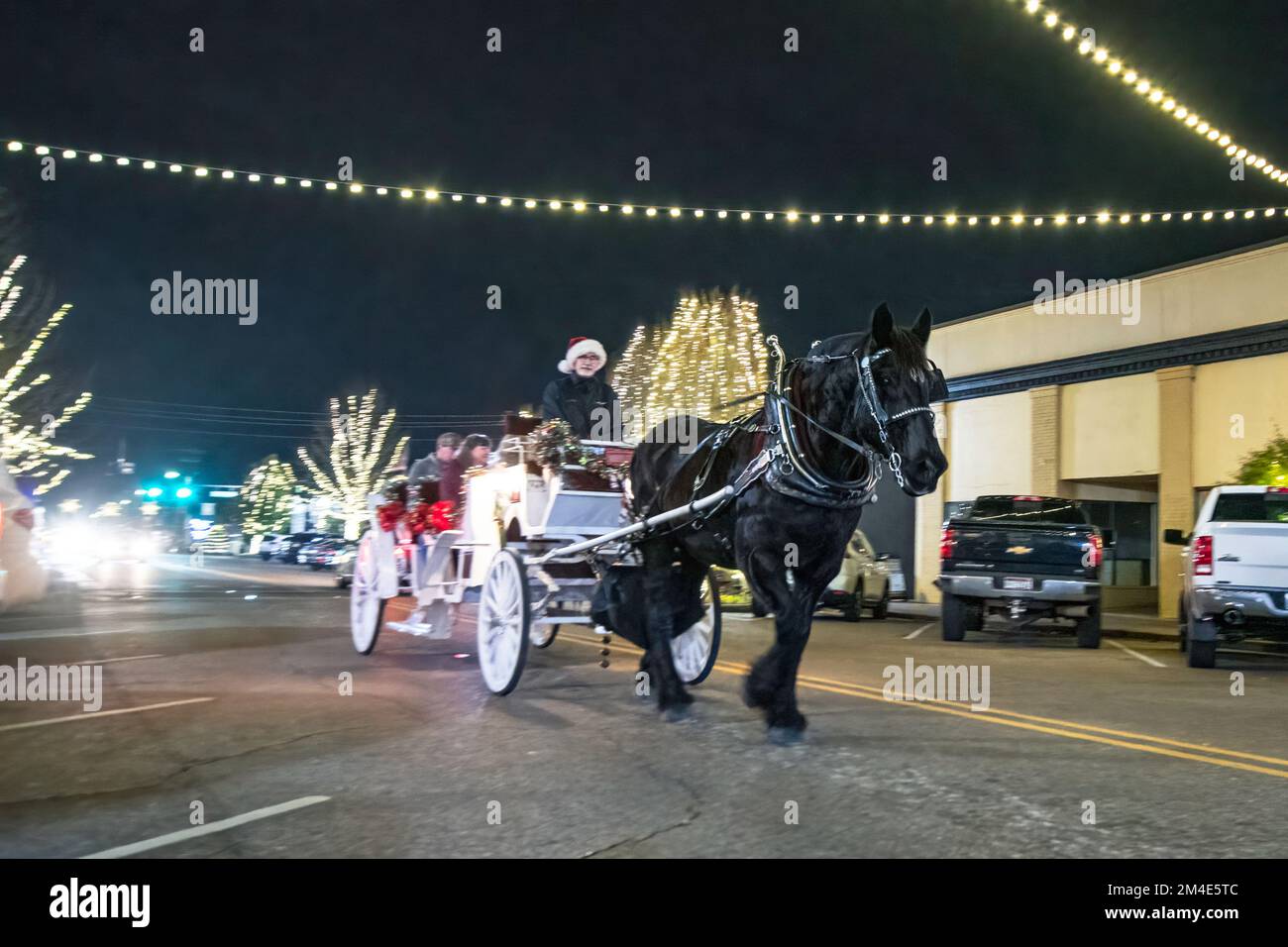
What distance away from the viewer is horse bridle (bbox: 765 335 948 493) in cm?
578

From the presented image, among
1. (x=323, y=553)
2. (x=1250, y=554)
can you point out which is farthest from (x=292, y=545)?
(x=1250, y=554)

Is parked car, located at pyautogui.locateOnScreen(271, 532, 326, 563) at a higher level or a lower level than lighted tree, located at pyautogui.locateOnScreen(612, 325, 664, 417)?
lower

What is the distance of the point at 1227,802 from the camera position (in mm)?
4906

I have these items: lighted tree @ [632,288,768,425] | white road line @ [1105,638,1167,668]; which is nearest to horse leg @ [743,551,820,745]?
white road line @ [1105,638,1167,668]

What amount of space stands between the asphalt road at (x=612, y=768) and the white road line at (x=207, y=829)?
17 millimetres

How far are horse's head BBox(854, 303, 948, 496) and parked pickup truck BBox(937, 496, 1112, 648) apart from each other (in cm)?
834

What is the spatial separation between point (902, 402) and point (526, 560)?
4.06m

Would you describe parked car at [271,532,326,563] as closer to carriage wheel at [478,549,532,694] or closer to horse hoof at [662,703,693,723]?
carriage wheel at [478,549,532,694]

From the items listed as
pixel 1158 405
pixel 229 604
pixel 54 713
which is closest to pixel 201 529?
pixel 229 604

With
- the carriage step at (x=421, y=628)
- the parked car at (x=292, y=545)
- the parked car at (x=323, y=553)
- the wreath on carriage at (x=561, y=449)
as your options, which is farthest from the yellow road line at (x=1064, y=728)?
the parked car at (x=292, y=545)

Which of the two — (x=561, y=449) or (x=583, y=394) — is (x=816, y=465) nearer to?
(x=561, y=449)

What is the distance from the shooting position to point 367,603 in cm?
1091
